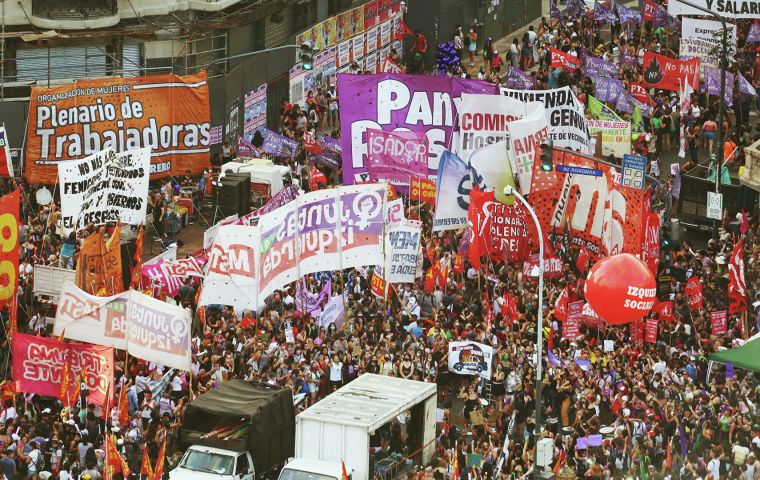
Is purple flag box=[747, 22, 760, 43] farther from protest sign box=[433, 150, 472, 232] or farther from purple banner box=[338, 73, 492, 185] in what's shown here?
protest sign box=[433, 150, 472, 232]

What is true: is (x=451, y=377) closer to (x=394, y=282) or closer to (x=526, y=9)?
(x=394, y=282)

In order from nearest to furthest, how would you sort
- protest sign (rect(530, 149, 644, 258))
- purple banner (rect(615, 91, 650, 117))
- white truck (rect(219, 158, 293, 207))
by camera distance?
1. protest sign (rect(530, 149, 644, 258))
2. white truck (rect(219, 158, 293, 207))
3. purple banner (rect(615, 91, 650, 117))

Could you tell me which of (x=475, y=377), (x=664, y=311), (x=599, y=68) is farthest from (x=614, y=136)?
(x=475, y=377)

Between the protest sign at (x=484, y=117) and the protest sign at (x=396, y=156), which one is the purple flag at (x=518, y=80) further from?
the protest sign at (x=396, y=156)

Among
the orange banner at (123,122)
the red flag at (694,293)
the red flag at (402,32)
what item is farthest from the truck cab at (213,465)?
the red flag at (402,32)

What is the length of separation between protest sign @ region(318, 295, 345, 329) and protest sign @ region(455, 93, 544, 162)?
6549 millimetres

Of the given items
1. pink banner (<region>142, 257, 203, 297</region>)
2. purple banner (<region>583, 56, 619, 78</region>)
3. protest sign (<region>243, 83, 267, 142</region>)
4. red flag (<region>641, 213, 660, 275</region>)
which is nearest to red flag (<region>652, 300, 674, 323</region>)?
red flag (<region>641, 213, 660, 275</region>)

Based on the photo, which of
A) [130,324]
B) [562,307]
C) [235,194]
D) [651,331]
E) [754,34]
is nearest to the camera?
[130,324]

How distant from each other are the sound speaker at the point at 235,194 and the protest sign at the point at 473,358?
11428 mm

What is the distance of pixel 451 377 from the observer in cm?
3656

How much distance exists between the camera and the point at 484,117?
4331 centimetres

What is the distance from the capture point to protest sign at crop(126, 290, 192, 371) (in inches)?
1318

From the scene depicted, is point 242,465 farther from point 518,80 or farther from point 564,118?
point 518,80

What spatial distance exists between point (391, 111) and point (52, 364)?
1316 centimetres
